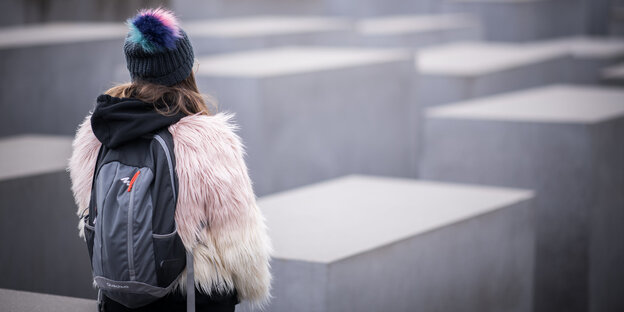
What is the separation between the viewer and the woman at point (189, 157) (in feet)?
8.13

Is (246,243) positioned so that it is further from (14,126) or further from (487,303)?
(14,126)

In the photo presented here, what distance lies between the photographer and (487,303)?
4.88 m

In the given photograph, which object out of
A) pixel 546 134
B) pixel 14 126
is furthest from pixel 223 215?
pixel 14 126

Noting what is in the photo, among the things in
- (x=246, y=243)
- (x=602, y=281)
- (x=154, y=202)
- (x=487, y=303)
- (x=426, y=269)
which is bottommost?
(x=602, y=281)

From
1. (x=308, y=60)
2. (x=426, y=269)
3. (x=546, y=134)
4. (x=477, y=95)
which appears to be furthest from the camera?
(x=477, y=95)

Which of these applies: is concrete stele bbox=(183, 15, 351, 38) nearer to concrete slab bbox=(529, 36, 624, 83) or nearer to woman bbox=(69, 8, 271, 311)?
concrete slab bbox=(529, 36, 624, 83)

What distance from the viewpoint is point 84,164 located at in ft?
8.73

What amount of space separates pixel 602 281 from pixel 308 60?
3.74 metres

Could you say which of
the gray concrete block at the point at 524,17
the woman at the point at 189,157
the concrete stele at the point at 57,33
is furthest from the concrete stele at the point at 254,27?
the woman at the point at 189,157

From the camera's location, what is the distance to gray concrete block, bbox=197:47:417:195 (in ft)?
23.9

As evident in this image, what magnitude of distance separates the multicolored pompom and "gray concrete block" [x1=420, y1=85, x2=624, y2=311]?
4.42 meters

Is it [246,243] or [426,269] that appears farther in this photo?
[426,269]

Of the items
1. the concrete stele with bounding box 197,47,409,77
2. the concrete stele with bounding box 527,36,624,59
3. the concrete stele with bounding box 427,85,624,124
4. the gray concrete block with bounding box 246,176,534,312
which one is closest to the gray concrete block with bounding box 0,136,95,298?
the gray concrete block with bounding box 246,176,534,312

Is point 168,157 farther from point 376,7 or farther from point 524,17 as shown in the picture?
point 376,7
